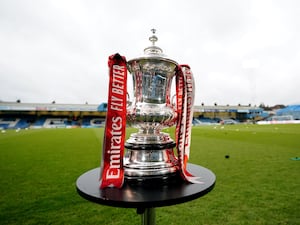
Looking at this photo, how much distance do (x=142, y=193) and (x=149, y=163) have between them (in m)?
0.18

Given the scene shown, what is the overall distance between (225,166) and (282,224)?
6.99 feet

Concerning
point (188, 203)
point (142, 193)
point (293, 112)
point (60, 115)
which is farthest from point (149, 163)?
point (293, 112)

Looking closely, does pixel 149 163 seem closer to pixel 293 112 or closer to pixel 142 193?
pixel 142 193

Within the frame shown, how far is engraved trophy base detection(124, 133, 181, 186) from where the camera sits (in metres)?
0.76

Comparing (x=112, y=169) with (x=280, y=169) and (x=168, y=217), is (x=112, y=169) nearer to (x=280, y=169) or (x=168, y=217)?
(x=168, y=217)

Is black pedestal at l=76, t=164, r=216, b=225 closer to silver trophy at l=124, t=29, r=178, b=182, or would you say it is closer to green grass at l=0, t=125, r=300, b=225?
silver trophy at l=124, t=29, r=178, b=182

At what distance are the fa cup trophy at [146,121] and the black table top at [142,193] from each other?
0.05 meters

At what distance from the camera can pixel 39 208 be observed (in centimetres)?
216

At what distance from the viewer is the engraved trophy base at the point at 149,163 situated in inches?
30.1

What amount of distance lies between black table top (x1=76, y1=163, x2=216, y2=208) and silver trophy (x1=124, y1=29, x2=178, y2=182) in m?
0.08

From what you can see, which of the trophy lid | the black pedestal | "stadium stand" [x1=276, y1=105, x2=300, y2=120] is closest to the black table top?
the black pedestal

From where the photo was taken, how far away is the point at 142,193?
638 millimetres

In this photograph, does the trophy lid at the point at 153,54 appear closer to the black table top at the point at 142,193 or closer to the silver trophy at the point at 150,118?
the silver trophy at the point at 150,118

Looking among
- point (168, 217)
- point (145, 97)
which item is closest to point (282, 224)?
point (168, 217)
